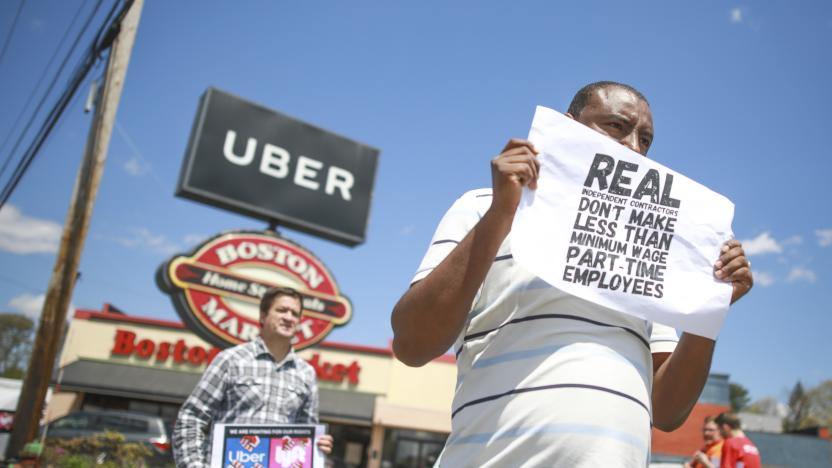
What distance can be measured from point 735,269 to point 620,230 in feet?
1.01

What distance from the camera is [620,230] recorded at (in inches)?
59.3

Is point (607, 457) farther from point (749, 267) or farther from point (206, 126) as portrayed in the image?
point (206, 126)

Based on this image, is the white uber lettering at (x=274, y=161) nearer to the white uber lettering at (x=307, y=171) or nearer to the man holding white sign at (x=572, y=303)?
the white uber lettering at (x=307, y=171)

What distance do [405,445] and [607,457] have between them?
23928 millimetres

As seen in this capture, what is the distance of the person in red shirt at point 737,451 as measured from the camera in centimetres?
681

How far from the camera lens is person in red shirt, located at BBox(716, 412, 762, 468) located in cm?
681

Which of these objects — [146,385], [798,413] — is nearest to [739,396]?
[798,413]

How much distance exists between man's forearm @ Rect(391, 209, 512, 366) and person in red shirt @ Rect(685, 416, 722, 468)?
7.61m

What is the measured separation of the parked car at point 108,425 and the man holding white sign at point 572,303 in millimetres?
14790

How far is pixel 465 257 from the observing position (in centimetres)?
130

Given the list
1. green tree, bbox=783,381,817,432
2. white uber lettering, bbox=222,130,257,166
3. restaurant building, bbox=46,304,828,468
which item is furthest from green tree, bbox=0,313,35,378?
green tree, bbox=783,381,817,432

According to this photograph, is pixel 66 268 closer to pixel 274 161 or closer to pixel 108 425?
pixel 274 161

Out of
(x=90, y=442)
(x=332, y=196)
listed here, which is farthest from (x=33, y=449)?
(x=332, y=196)

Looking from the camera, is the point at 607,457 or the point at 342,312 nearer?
the point at 607,457
